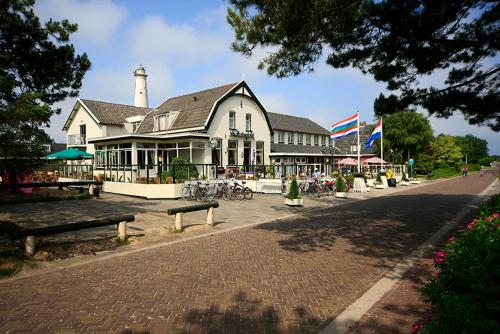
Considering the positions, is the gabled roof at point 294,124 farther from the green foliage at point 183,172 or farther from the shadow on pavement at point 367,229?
the shadow on pavement at point 367,229

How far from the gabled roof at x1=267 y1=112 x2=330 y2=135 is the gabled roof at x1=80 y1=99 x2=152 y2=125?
15839 mm

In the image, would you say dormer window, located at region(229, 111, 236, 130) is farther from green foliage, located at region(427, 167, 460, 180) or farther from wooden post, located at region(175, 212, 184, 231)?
green foliage, located at region(427, 167, 460, 180)

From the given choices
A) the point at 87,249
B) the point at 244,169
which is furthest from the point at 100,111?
the point at 87,249

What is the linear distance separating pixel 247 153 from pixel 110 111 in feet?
51.8

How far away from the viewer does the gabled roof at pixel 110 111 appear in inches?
1325

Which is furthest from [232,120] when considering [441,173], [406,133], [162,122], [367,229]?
[441,173]

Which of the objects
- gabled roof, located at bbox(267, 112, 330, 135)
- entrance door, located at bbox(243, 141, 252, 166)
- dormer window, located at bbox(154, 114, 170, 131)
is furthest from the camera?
gabled roof, located at bbox(267, 112, 330, 135)

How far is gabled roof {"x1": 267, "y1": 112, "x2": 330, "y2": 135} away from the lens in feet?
129

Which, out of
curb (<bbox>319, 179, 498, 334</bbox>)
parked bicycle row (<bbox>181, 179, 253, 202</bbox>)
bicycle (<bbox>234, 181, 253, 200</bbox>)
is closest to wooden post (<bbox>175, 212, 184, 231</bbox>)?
curb (<bbox>319, 179, 498, 334</bbox>)

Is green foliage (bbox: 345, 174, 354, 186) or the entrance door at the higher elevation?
the entrance door

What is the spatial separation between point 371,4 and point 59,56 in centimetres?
837

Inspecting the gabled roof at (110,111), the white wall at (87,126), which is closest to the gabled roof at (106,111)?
the gabled roof at (110,111)

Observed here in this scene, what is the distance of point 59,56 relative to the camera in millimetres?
9359

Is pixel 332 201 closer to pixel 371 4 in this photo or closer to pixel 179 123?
pixel 371 4
